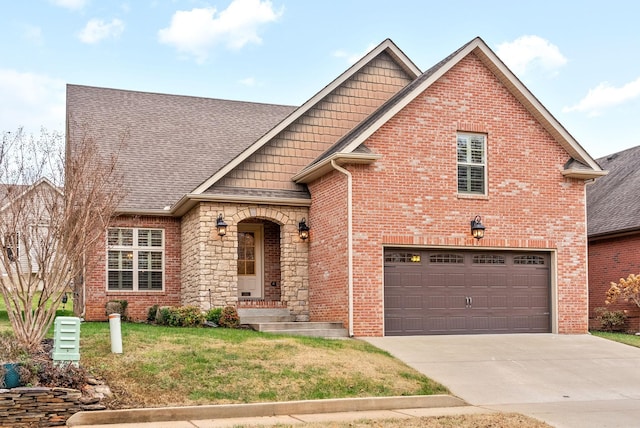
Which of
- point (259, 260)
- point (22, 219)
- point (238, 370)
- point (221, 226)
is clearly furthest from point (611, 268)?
point (22, 219)

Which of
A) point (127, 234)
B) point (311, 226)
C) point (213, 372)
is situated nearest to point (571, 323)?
point (311, 226)

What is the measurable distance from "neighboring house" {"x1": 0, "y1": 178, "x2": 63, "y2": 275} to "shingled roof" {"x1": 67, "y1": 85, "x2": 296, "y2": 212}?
24.4 feet

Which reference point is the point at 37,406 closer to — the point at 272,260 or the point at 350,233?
A: the point at 350,233

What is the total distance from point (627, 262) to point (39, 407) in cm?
1892

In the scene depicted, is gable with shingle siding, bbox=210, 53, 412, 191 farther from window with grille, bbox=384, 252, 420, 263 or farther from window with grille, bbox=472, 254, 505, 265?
window with grille, bbox=472, 254, 505, 265

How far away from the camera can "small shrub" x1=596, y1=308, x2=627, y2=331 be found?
944 inches

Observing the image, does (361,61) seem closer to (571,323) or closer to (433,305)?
(433,305)

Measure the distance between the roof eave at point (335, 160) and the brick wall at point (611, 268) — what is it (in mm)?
10236

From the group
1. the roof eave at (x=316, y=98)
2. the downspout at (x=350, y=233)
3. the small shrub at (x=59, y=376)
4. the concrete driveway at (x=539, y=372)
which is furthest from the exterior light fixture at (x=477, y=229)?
the small shrub at (x=59, y=376)

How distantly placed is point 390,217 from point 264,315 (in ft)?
14.0

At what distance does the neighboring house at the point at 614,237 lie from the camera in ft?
80.1

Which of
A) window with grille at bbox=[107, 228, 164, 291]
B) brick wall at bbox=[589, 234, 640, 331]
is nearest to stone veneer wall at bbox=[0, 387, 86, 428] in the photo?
window with grille at bbox=[107, 228, 164, 291]

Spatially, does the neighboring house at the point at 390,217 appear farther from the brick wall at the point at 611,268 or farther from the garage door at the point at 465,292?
the brick wall at the point at 611,268

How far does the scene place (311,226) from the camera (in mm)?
21141
